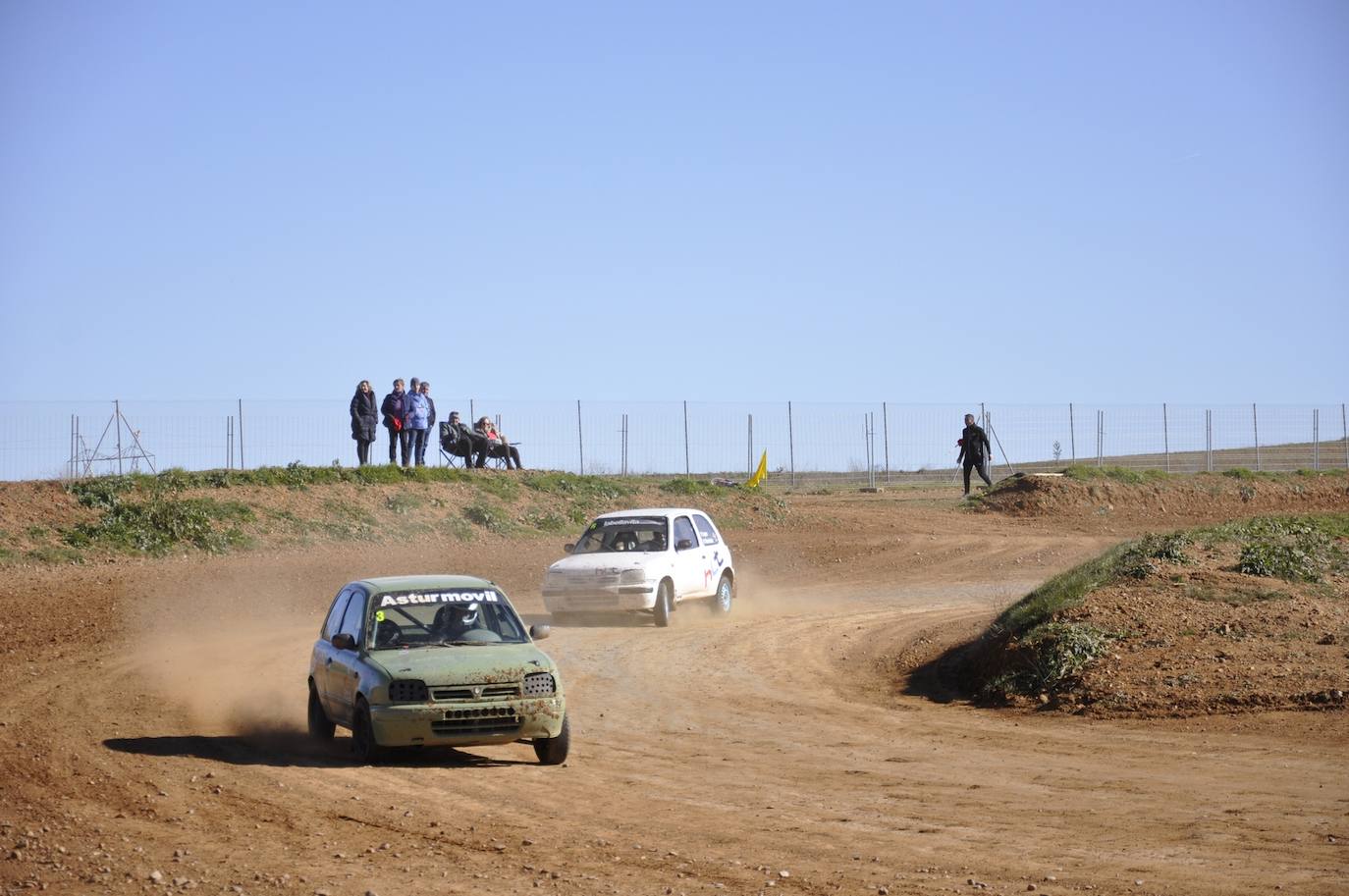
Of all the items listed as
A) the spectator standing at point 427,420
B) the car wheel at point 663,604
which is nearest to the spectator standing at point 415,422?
the spectator standing at point 427,420

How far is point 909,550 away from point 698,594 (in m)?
10.6

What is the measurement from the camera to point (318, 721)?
1253 centimetres

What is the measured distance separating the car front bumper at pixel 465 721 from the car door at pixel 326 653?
4.87ft

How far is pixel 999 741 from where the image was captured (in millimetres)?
12508

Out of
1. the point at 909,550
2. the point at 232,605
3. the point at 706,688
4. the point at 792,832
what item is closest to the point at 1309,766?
the point at 792,832

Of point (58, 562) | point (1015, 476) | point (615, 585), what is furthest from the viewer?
point (1015, 476)

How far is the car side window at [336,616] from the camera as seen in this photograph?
508 inches

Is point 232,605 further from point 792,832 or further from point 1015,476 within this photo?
point 1015,476

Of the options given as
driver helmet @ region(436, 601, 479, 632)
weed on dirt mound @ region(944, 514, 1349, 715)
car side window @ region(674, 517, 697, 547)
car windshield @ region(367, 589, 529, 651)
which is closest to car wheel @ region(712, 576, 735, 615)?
car side window @ region(674, 517, 697, 547)

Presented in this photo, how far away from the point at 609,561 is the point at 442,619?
862 cm

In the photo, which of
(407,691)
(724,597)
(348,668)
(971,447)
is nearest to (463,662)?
(407,691)

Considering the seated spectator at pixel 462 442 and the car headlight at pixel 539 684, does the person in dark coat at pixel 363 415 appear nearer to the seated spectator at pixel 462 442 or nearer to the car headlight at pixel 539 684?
the seated spectator at pixel 462 442

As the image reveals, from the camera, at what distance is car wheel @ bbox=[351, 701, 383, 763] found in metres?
11.0

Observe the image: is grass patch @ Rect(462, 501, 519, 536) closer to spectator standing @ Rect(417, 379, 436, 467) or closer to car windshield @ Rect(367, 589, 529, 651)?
spectator standing @ Rect(417, 379, 436, 467)
